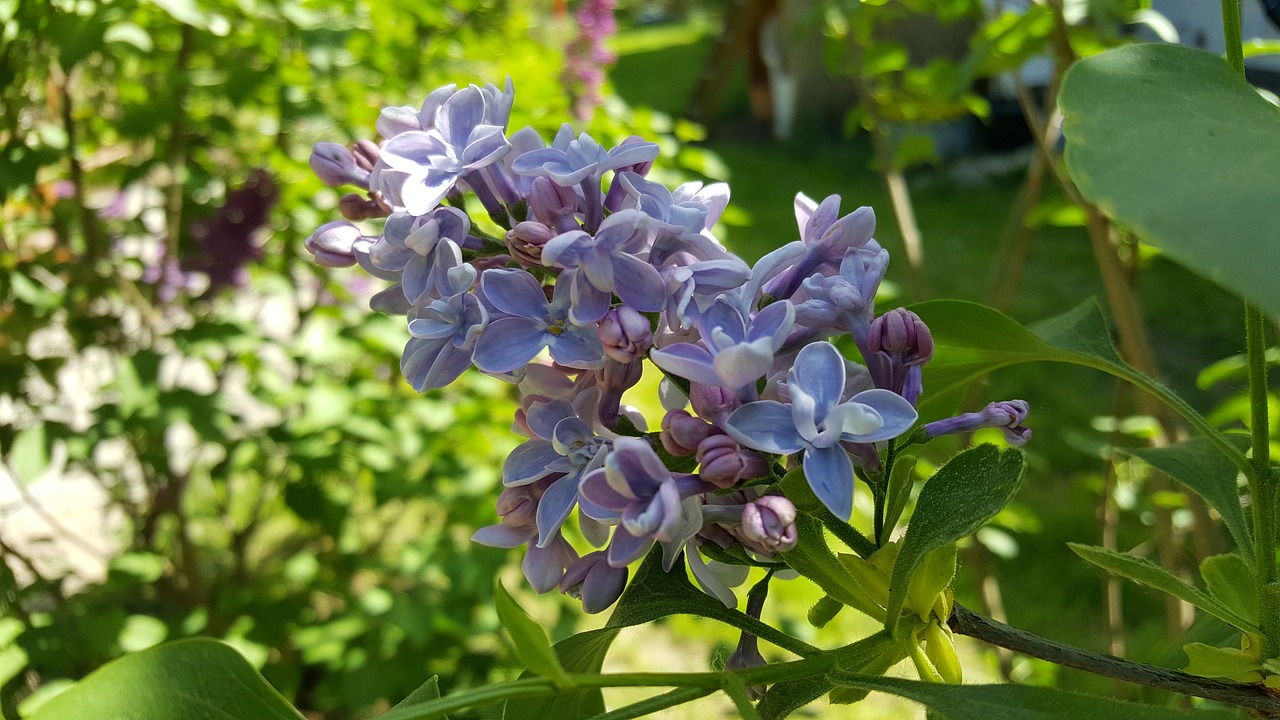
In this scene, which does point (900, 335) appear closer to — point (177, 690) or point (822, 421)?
point (822, 421)

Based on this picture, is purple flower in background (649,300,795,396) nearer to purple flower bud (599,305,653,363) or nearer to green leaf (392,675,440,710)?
purple flower bud (599,305,653,363)

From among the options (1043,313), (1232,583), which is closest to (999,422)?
(1232,583)

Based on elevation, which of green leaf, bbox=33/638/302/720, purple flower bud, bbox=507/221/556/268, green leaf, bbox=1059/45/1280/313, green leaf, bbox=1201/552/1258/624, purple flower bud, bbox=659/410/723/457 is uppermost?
green leaf, bbox=1059/45/1280/313

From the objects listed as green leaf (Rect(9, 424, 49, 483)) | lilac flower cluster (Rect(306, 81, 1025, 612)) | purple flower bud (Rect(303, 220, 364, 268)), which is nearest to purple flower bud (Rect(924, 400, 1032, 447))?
lilac flower cluster (Rect(306, 81, 1025, 612))

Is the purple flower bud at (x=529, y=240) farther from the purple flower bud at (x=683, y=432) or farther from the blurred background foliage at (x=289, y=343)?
the blurred background foliage at (x=289, y=343)

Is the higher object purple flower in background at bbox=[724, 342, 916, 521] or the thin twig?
purple flower in background at bbox=[724, 342, 916, 521]

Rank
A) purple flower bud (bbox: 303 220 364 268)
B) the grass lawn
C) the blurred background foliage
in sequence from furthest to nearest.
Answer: the grass lawn → the blurred background foliage → purple flower bud (bbox: 303 220 364 268)

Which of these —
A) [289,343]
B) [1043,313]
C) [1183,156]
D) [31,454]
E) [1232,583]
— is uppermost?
[1183,156]
